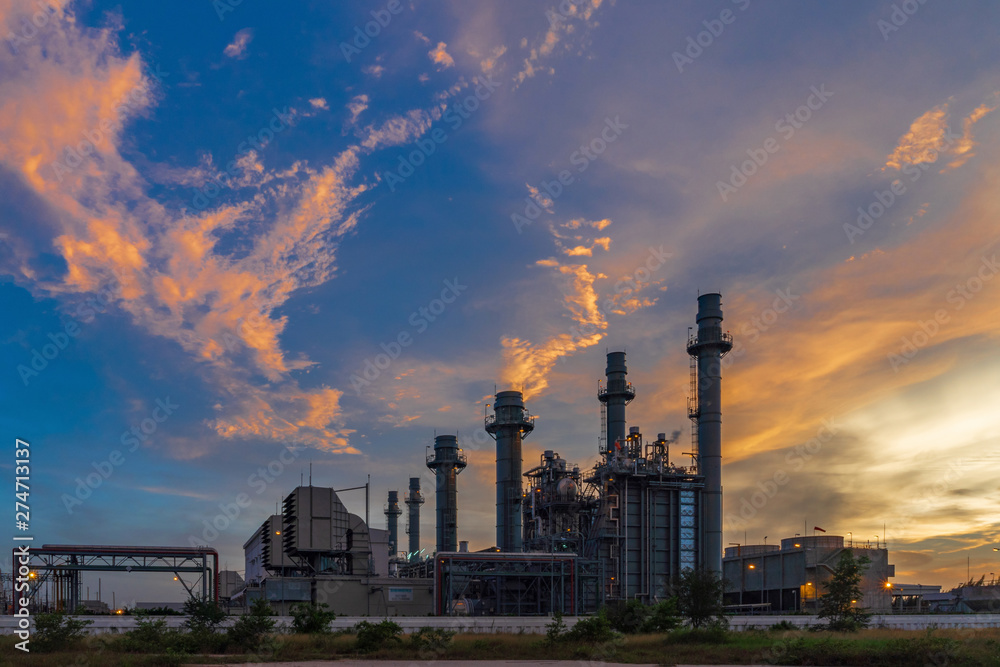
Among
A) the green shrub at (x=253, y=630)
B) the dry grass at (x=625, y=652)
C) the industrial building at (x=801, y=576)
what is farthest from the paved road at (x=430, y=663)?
the industrial building at (x=801, y=576)

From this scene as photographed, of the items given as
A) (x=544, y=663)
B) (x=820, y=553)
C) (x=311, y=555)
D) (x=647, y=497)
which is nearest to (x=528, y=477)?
(x=647, y=497)

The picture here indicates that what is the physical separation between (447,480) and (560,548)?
36.8 m

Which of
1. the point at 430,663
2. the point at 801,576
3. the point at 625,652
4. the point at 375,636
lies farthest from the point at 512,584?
the point at 430,663

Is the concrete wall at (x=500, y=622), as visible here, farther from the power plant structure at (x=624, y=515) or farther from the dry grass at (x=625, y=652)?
the power plant structure at (x=624, y=515)

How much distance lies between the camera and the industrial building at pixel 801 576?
89.1 meters

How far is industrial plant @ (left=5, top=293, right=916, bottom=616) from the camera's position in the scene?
65938mm

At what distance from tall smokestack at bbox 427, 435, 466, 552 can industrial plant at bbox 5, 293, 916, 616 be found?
0.44 m

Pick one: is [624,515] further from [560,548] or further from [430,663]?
[430,663]

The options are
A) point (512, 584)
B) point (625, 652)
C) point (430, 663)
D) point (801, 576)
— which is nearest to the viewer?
point (430, 663)

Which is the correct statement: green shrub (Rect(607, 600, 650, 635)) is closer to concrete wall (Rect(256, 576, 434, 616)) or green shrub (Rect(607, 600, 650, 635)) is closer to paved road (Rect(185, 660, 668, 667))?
paved road (Rect(185, 660, 668, 667))

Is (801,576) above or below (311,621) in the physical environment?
below

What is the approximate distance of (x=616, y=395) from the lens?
9700 centimetres

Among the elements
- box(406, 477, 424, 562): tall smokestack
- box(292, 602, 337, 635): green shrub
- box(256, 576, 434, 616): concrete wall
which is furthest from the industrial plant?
box(406, 477, 424, 562): tall smokestack

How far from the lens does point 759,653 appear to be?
3566 cm
